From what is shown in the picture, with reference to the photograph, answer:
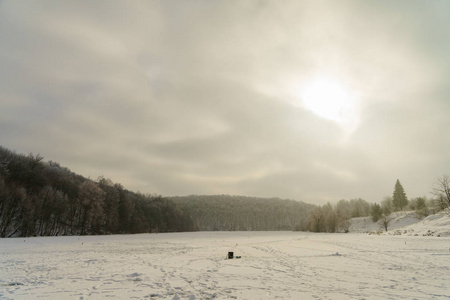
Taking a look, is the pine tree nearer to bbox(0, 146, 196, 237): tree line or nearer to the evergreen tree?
the evergreen tree

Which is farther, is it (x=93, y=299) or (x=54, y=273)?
(x=54, y=273)

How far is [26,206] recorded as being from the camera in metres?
49.3

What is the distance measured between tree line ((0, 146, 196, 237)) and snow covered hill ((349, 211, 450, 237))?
232 ft

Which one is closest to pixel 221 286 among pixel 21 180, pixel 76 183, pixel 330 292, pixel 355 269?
pixel 330 292

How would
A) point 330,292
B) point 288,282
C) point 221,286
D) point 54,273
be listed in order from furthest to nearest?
point 54,273 < point 288,282 < point 221,286 < point 330,292

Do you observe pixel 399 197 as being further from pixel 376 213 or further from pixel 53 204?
pixel 53 204

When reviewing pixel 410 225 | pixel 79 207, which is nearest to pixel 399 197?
pixel 410 225

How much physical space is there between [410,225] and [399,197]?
175 feet

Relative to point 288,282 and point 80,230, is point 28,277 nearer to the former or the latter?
point 288,282

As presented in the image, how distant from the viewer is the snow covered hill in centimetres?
4364

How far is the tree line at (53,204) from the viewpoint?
49.0m

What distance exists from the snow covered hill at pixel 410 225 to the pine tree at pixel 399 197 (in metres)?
14.2

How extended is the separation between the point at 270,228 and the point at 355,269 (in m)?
173

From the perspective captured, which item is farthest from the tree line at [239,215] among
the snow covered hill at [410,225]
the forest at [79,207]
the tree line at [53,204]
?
the tree line at [53,204]
